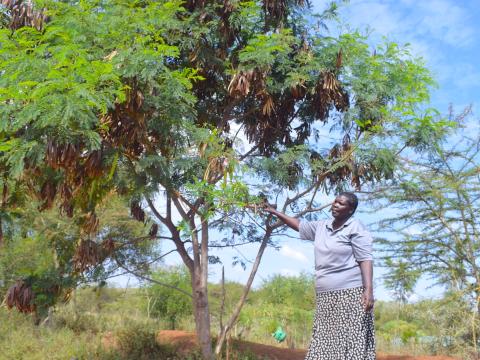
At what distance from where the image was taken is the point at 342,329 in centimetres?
516

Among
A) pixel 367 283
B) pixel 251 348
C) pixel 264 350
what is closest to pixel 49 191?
pixel 251 348

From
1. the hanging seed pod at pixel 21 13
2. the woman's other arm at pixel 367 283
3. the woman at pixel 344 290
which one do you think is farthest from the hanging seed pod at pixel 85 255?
the woman's other arm at pixel 367 283

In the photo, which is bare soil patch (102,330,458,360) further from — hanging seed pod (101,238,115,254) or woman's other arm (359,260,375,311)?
woman's other arm (359,260,375,311)

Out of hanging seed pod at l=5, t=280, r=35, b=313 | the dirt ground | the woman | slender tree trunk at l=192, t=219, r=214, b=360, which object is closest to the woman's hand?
the woman

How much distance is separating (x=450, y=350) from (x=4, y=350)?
7.82 m

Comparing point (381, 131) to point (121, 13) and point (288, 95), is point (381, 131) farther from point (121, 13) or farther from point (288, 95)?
point (121, 13)

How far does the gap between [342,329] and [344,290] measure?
318 mm

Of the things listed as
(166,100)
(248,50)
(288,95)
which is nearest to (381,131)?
(288,95)

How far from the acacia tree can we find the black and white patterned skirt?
5.69 ft

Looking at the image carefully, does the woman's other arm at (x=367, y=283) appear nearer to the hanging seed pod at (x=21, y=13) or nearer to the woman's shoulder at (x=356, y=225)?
the woman's shoulder at (x=356, y=225)

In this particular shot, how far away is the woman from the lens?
5082 mm

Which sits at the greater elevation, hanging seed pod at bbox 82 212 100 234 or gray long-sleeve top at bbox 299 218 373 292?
hanging seed pod at bbox 82 212 100 234

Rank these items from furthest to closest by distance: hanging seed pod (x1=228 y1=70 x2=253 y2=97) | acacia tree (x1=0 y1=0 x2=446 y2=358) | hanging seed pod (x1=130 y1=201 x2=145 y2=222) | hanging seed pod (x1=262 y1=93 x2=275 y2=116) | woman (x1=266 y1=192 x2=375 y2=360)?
hanging seed pod (x1=130 y1=201 x2=145 y2=222) → hanging seed pod (x1=262 y1=93 x2=275 y2=116) → hanging seed pod (x1=228 y1=70 x2=253 y2=97) → acacia tree (x1=0 y1=0 x2=446 y2=358) → woman (x1=266 y1=192 x2=375 y2=360)

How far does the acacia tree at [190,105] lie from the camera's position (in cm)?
658
